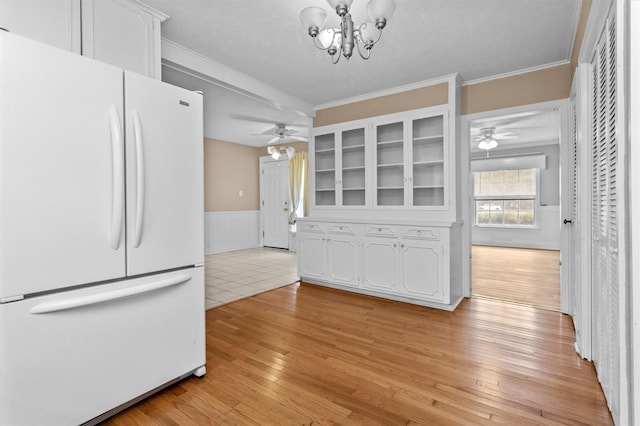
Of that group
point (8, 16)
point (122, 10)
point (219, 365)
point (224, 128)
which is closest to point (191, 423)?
point (219, 365)

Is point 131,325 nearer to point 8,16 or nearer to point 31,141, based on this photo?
point 31,141

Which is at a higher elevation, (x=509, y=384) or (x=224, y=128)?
(x=224, y=128)

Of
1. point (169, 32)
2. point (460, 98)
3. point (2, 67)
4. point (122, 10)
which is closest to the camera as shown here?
point (2, 67)

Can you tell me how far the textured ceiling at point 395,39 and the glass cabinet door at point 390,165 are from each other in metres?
0.54

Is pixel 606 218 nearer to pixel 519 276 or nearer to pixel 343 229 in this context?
pixel 343 229

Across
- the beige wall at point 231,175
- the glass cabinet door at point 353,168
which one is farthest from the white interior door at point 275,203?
the glass cabinet door at point 353,168

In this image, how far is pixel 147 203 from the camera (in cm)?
173

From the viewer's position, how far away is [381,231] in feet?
12.3

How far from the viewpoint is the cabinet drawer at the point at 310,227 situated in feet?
14.1

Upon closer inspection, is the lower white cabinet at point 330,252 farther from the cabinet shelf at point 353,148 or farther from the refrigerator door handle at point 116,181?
the refrigerator door handle at point 116,181

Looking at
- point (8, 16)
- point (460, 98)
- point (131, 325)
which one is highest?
point (460, 98)

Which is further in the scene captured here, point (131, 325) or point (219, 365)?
point (219, 365)

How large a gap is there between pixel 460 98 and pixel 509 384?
9.67ft

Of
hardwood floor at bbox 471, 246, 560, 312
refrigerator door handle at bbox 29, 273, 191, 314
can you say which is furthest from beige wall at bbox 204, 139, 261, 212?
refrigerator door handle at bbox 29, 273, 191, 314
